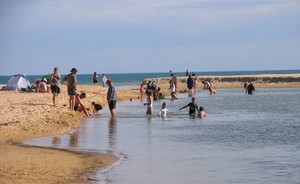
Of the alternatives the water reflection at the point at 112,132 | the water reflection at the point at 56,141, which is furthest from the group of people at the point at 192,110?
the water reflection at the point at 56,141

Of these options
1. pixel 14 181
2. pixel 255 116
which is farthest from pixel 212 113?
pixel 14 181

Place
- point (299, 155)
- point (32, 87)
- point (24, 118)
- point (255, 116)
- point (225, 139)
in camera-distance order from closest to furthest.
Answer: point (299, 155), point (225, 139), point (24, 118), point (255, 116), point (32, 87)

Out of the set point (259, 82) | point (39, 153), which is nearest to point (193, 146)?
point (39, 153)

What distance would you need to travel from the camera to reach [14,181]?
11.1 meters

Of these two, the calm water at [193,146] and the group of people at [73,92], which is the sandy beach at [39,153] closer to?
the group of people at [73,92]

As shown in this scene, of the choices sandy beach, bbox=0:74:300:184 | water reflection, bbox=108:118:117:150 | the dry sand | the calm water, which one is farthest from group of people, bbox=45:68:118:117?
the dry sand

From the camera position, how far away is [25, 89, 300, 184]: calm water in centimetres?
1264

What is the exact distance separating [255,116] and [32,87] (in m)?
17.8

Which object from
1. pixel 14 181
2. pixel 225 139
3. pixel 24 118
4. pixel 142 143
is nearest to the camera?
pixel 14 181

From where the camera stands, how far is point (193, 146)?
17.3 metres

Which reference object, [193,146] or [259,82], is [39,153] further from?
[259,82]

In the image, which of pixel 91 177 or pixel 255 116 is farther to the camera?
pixel 255 116

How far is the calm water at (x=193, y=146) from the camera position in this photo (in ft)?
41.5

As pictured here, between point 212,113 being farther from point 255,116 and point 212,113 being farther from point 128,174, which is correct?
point 128,174
